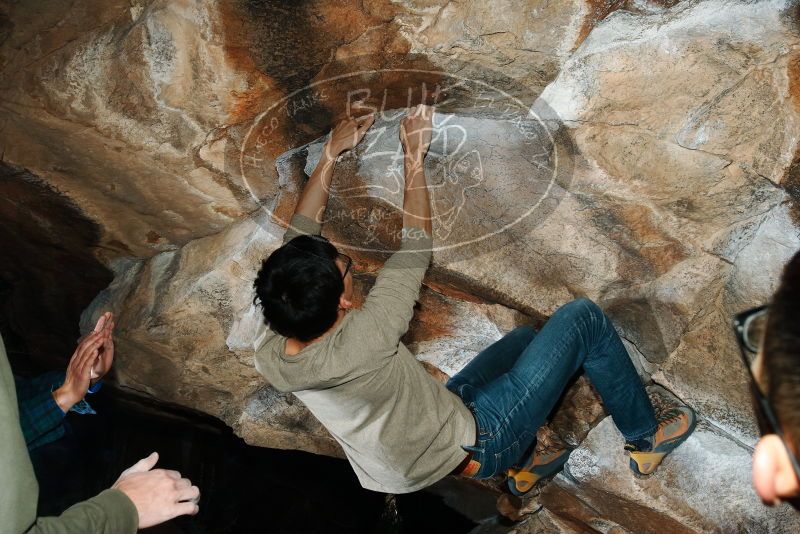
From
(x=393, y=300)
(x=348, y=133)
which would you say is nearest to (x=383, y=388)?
(x=393, y=300)

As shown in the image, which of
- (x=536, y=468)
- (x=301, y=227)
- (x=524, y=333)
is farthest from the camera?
(x=536, y=468)

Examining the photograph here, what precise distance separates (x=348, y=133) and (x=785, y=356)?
1.80m

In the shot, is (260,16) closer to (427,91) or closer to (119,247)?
(427,91)

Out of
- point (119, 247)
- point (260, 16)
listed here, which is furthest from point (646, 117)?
point (119, 247)

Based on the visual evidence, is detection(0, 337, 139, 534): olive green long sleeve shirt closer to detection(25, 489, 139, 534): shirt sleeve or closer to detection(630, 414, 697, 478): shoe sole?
detection(25, 489, 139, 534): shirt sleeve

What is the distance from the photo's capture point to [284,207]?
8.93ft

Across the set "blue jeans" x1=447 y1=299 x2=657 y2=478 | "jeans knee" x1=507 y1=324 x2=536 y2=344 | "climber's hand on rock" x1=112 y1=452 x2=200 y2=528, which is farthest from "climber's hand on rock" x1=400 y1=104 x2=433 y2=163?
"climber's hand on rock" x1=112 y1=452 x2=200 y2=528

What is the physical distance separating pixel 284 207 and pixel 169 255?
2.75 feet

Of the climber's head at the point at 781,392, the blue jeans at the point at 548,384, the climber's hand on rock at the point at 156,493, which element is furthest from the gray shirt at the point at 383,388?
the climber's head at the point at 781,392

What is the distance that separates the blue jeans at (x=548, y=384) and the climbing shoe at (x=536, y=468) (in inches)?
21.1

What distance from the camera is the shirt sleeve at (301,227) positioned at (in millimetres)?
2178

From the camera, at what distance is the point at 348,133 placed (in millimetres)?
2387

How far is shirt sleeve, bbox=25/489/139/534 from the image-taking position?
4.85 ft

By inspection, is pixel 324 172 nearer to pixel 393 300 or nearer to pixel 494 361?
pixel 393 300
